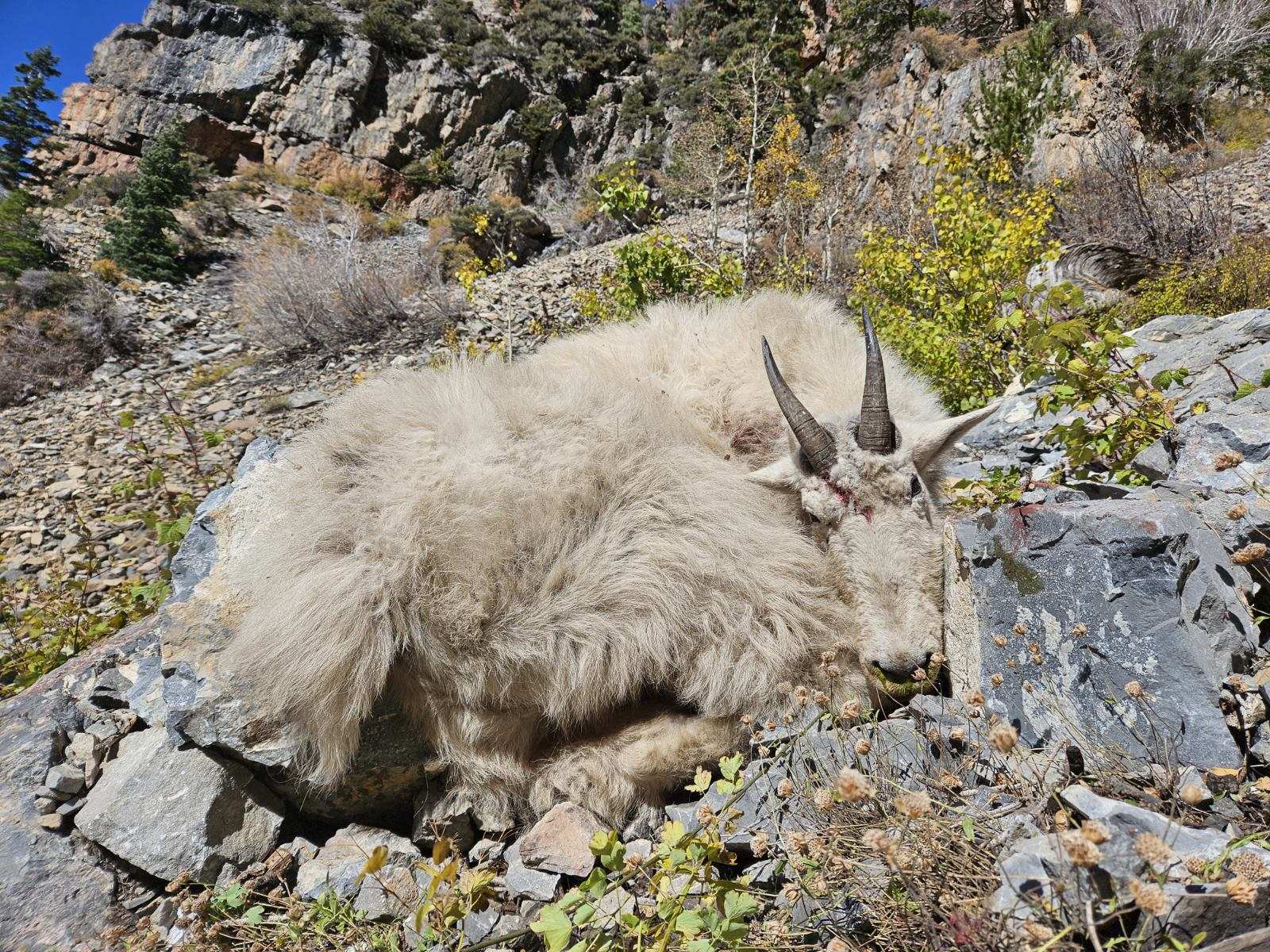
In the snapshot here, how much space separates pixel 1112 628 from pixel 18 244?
1965cm

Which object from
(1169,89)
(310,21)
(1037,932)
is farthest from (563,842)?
(310,21)

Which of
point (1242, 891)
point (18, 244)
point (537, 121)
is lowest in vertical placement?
point (1242, 891)

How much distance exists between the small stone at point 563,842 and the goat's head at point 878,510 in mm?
1590

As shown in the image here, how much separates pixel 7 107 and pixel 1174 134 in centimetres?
4097

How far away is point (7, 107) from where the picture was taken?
23.8m

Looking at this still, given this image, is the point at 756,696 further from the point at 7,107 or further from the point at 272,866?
the point at 7,107

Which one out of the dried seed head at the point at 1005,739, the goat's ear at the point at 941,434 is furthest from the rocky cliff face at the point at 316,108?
the dried seed head at the point at 1005,739

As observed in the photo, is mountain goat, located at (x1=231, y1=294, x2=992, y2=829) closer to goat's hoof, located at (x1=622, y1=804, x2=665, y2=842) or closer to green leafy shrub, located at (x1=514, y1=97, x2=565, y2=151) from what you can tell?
goat's hoof, located at (x1=622, y1=804, x2=665, y2=842)

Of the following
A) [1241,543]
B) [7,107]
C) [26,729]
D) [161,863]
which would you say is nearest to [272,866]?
[161,863]

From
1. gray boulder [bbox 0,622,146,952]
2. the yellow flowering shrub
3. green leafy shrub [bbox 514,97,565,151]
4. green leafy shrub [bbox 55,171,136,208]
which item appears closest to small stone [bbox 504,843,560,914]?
gray boulder [bbox 0,622,146,952]

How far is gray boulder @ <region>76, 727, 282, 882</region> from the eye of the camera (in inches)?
114

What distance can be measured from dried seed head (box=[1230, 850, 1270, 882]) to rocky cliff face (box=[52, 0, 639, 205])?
32433 millimetres

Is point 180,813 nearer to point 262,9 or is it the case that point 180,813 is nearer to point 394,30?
point 394,30

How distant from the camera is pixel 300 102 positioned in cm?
2888
